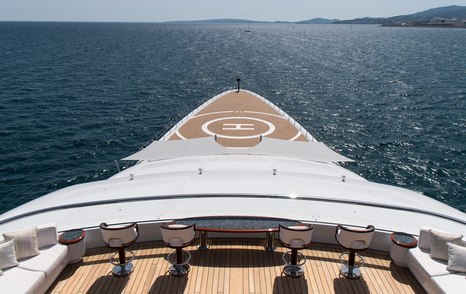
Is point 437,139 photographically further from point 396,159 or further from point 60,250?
point 60,250

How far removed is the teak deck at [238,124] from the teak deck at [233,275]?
13.1 meters

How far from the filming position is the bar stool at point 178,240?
32.5 feet

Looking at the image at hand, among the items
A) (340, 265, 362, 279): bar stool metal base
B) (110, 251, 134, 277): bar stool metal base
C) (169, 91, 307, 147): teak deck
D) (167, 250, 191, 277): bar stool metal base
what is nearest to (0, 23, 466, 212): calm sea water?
(169, 91, 307, 147): teak deck

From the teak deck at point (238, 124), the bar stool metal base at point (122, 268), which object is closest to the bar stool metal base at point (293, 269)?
the bar stool metal base at point (122, 268)

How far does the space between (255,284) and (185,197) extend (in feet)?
13.8

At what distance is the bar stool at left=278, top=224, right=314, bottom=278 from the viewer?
9898 mm

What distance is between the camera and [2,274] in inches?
362

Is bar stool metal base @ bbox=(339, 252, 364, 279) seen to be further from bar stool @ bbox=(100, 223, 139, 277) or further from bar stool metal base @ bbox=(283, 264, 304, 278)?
bar stool @ bbox=(100, 223, 139, 277)

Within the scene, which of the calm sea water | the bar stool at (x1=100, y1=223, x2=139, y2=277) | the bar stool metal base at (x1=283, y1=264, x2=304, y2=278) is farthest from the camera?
the calm sea water

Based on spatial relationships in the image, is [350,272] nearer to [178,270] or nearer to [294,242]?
[294,242]

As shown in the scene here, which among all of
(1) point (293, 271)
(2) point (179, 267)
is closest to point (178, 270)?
(2) point (179, 267)

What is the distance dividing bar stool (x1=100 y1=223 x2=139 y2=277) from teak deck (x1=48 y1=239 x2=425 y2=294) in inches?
10.3

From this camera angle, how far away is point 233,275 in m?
10.5

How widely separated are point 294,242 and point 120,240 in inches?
197
